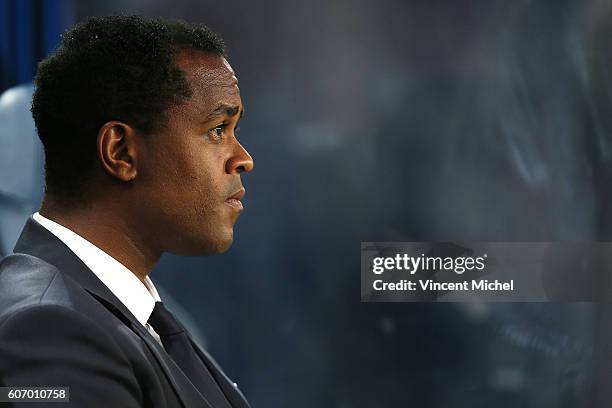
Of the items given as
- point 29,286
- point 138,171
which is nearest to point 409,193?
point 138,171

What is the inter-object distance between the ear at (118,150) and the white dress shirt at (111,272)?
7cm

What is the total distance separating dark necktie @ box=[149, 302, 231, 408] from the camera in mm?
817

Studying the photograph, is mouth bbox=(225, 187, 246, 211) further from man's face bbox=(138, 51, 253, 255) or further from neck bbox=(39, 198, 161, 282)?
neck bbox=(39, 198, 161, 282)

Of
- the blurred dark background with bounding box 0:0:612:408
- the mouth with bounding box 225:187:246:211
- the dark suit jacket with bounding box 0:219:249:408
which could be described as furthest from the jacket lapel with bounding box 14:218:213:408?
the blurred dark background with bounding box 0:0:612:408

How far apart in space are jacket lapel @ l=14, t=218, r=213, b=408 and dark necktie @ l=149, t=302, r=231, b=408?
0.04 metres

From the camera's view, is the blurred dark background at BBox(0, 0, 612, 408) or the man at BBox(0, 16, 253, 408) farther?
the blurred dark background at BBox(0, 0, 612, 408)

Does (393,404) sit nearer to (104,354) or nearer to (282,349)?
(282,349)

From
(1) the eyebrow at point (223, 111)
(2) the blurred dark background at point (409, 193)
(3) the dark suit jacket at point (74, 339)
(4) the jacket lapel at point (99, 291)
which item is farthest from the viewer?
(2) the blurred dark background at point (409, 193)

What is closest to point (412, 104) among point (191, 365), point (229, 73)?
point (229, 73)

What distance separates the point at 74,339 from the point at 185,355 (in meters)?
0.21

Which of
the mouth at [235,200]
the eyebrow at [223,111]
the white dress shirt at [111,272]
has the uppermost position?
the eyebrow at [223,111]

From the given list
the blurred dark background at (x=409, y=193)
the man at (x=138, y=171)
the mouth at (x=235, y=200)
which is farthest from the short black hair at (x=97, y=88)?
the blurred dark background at (x=409, y=193)

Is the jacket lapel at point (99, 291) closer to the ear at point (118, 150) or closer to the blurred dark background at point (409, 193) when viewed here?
the ear at point (118, 150)

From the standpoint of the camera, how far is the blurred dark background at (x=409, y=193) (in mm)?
1814
